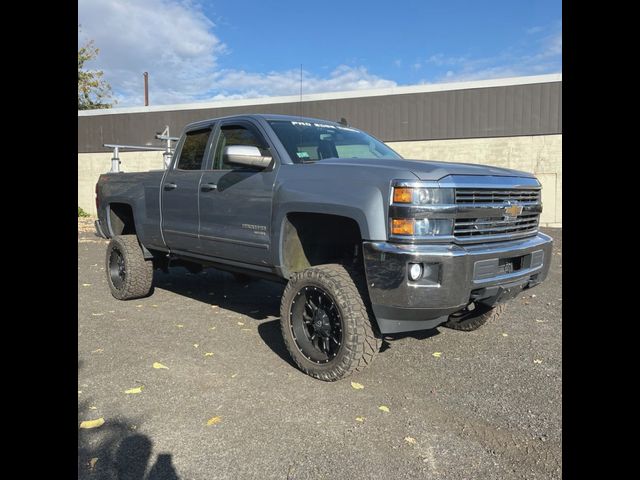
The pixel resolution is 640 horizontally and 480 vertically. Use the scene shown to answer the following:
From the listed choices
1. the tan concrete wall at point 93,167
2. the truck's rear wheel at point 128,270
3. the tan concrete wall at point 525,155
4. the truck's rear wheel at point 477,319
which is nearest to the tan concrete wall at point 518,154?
the tan concrete wall at point 525,155

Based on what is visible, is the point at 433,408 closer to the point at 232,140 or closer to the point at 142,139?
the point at 232,140

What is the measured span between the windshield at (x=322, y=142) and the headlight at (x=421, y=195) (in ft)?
4.05

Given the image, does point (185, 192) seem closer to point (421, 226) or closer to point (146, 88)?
point (421, 226)

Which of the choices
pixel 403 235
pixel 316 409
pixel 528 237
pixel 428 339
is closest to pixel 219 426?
pixel 316 409

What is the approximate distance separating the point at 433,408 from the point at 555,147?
14.2 meters

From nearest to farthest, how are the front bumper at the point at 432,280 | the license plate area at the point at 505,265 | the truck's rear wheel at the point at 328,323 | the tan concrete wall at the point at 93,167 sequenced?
the front bumper at the point at 432,280
the license plate area at the point at 505,265
the truck's rear wheel at the point at 328,323
the tan concrete wall at the point at 93,167

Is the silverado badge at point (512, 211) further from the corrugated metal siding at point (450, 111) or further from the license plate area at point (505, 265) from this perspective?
the corrugated metal siding at point (450, 111)

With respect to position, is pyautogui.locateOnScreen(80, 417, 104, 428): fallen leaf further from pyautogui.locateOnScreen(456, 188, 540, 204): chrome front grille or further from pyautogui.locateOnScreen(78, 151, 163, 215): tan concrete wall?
pyautogui.locateOnScreen(78, 151, 163, 215): tan concrete wall

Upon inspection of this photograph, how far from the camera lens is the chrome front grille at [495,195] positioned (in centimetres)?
328

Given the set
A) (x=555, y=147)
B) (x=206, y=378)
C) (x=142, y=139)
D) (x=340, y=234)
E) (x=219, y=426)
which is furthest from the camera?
(x=142, y=139)

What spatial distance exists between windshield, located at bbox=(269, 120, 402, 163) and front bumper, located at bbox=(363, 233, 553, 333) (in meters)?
1.38

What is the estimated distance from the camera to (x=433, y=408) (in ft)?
10.7

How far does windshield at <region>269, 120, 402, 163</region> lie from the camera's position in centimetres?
428

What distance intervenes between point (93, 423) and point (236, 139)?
9.07 feet
